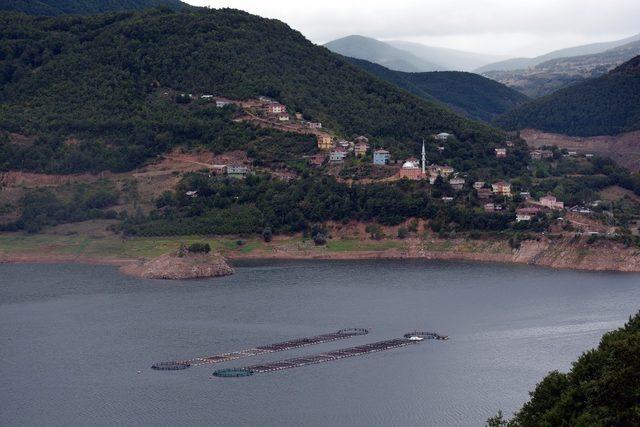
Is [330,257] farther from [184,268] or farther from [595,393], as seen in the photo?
[595,393]

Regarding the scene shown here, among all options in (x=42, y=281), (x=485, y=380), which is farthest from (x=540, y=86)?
(x=485, y=380)

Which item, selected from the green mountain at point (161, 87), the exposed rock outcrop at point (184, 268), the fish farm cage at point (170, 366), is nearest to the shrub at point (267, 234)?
the exposed rock outcrop at point (184, 268)

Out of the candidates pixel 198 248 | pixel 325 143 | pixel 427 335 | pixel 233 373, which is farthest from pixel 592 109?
pixel 233 373

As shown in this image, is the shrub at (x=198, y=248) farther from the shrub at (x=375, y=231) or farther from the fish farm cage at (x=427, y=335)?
the fish farm cage at (x=427, y=335)

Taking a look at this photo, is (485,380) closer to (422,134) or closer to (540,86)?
(422,134)

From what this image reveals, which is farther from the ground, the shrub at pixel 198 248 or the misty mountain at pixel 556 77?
the misty mountain at pixel 556 77

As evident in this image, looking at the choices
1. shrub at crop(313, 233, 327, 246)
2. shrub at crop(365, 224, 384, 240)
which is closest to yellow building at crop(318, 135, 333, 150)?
shrub at crop(365, 224, 384, 240)
